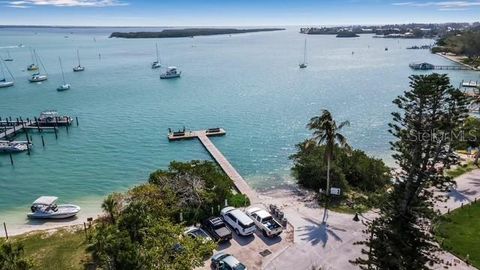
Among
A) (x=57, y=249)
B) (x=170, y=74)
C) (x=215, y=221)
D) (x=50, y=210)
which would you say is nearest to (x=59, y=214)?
(x=50, y=210)

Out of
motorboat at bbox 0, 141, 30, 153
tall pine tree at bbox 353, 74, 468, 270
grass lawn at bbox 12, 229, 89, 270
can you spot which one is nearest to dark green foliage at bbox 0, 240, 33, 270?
grass lawn at bbox 12, 229, 89, 270

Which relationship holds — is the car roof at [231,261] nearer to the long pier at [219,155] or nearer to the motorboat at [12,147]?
the long pier at [219,155]

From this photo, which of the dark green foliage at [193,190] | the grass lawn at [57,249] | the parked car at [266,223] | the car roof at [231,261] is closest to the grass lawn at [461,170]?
the parked car at [266,223]

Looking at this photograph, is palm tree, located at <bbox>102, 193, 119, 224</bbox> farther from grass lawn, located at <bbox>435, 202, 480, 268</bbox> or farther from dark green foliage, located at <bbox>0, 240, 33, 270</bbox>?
grass lawn, located at <bbox>435, 202, 480, 268</bbox>

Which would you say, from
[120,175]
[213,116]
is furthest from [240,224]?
[213,116]

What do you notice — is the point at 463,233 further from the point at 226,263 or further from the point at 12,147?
the point at 12,147

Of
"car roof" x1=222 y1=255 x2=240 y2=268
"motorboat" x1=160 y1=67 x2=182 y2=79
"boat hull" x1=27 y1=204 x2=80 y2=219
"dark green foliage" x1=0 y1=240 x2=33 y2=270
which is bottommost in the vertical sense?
"boat hull" x1=27 y1=204 x2=80 y2=219

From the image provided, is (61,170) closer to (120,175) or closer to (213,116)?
(120,175)
